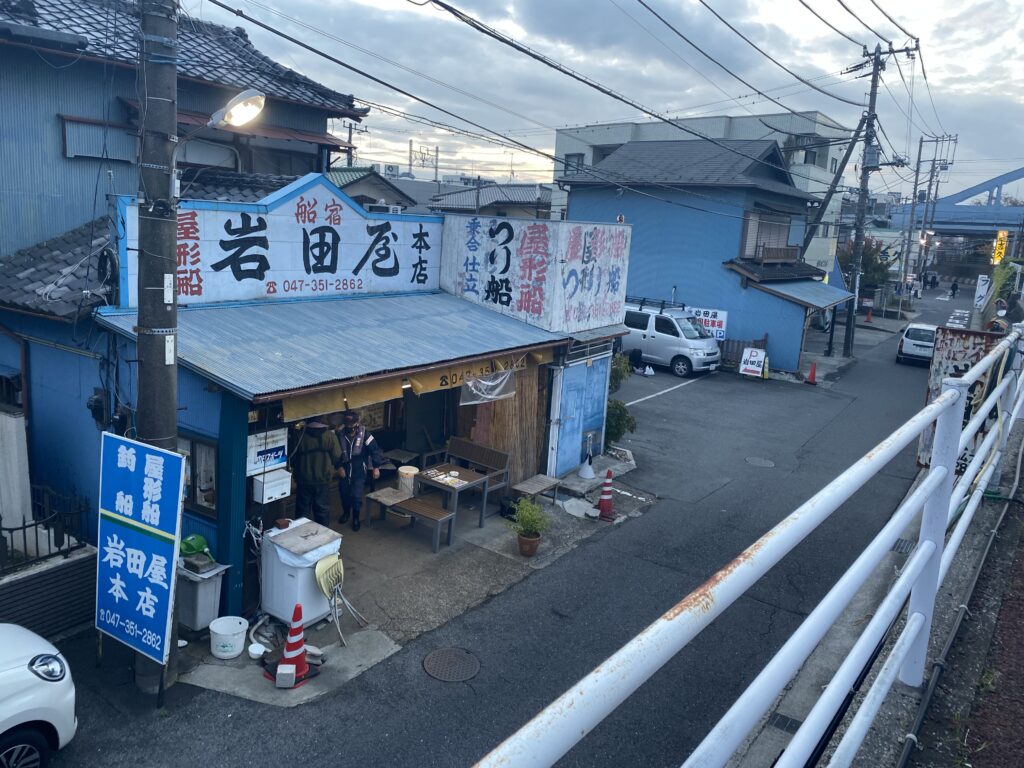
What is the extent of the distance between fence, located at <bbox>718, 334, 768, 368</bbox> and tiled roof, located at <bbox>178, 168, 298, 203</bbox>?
18240 millimetres

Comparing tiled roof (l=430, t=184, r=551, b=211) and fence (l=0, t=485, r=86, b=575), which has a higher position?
tiled roof (l=430, t=184, r=551, b=211)

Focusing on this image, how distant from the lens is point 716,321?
28.8 meters

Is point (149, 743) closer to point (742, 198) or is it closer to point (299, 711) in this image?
point (299, 711)

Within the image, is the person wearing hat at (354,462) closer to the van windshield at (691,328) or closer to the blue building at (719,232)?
the van windshield at (691,328)

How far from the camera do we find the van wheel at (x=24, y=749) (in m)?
5.77

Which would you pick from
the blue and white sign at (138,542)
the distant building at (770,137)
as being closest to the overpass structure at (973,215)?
the distant building at (770,137)

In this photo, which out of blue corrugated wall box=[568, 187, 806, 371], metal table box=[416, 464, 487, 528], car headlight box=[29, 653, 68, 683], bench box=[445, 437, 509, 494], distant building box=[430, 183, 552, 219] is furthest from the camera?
distant building box=[430, 183, 552, 219]

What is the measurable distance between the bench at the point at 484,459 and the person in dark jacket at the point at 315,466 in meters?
2.99

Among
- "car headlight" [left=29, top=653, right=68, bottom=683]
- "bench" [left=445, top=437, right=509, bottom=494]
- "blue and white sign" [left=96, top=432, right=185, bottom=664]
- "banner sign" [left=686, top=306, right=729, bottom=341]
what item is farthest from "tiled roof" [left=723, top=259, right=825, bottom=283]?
"car headlight" [left=29, top=653, right=68, bottom=683]

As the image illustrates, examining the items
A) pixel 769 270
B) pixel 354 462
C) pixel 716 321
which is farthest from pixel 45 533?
pixel 769 270

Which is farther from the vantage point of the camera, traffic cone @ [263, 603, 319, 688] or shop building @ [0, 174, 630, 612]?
shop building @ [0, 174, 630, 612]

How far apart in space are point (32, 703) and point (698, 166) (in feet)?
97.9

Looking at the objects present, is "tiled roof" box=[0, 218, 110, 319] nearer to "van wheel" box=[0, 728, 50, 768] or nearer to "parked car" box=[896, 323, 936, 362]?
"van wheel" box=[0, 728, 50, 768]

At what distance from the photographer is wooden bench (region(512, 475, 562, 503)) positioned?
42.0ft
